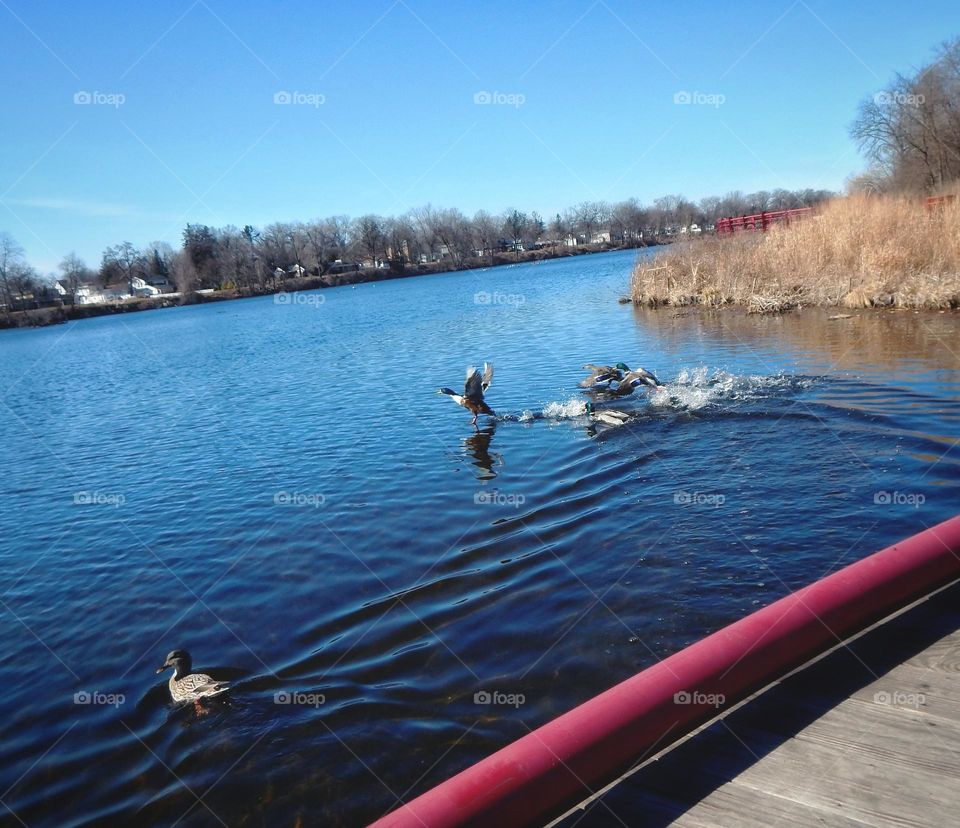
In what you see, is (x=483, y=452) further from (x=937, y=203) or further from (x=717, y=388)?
(x=937, y=203)

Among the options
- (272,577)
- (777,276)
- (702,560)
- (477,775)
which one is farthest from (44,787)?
(777,276)

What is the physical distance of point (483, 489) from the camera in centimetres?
1057

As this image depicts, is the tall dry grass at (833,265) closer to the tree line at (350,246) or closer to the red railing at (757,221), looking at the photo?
the red railing at (757,221)

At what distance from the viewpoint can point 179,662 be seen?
641 centimetres

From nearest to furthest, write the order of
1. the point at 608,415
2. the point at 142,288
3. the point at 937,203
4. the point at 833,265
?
the point at 608,415 < the point at 937,203 < the point at 833,265 < the point at 142,288
